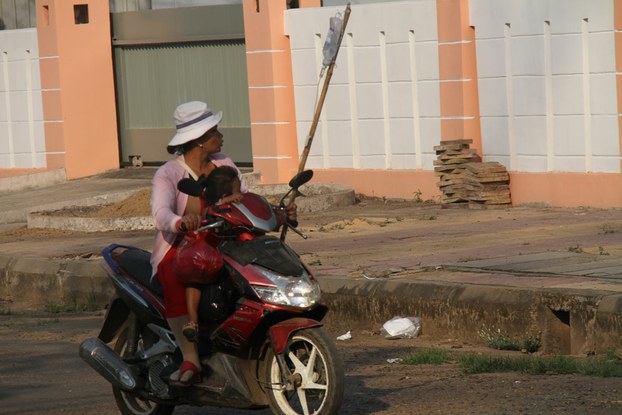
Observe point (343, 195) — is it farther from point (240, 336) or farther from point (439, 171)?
point (240, 336)

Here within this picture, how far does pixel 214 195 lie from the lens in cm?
715

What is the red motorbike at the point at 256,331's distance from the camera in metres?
6.73

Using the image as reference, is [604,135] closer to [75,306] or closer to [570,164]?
[570,164]

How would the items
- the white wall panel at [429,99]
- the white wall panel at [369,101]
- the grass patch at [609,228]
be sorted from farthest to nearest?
the white wall panel at [369,101]
the white wall panel at [429,99]
the grass patch at [609,228]

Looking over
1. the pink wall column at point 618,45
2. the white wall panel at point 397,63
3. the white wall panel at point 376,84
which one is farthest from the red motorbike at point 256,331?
the white wall panel at point 397,63

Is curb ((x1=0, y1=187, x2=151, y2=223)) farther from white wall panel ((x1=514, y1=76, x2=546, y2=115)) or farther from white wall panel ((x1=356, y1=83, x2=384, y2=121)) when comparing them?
white wall panel ((x1=514, y1=76, x2=546, y2=115))

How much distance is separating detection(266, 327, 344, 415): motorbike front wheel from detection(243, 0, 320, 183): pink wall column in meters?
12.2

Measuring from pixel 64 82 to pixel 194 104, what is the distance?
15.5m

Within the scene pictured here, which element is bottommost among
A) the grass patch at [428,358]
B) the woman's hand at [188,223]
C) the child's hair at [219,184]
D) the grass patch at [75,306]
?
the grass patch at [75,306]

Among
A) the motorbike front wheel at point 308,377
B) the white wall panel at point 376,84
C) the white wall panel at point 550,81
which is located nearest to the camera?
the motorbike front wheel at point 308,377

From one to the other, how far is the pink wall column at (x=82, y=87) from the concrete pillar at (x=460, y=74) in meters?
7.31

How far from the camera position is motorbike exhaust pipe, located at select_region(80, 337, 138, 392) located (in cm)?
739

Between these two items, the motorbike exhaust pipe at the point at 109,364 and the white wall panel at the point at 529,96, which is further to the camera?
the white wall panel at the point at 529,96

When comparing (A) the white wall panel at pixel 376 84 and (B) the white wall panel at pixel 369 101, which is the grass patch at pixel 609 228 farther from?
(B) the white wall panel at pixel 369 101
